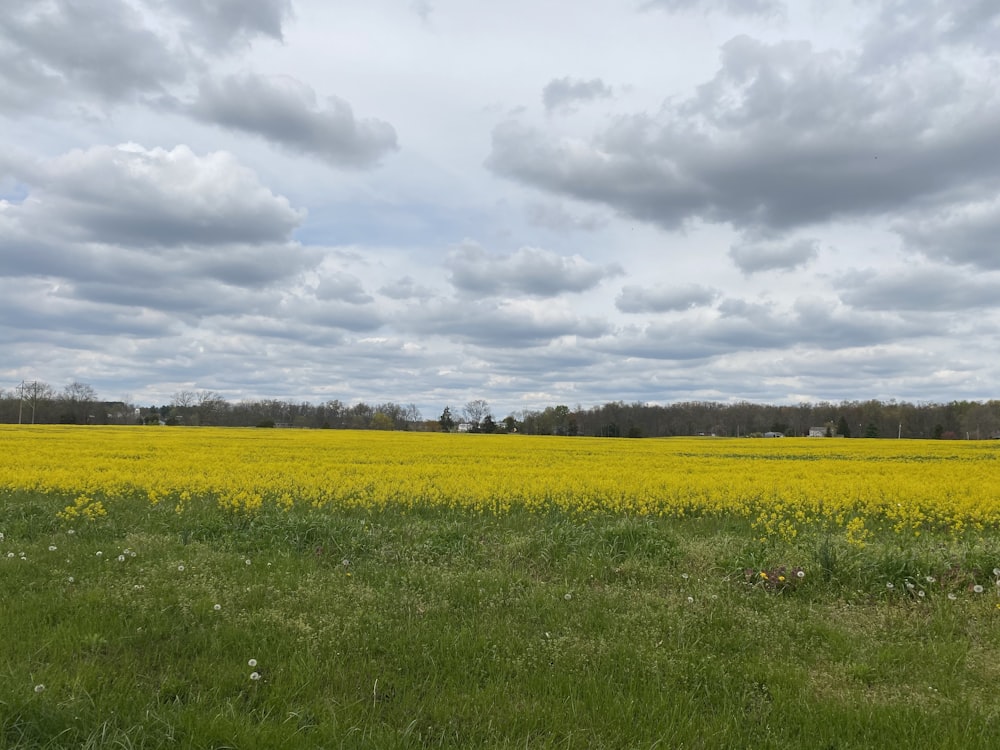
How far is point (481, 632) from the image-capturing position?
528cm

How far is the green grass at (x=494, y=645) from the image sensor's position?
12.5 feet

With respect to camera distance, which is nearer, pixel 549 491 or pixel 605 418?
pixel 549 491

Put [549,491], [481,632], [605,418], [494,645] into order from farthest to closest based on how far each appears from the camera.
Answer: [605,418] < [549,491] < [481,632] < [494,645]

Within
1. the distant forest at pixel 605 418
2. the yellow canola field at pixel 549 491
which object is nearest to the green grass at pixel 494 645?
the yellow canola field at pixel 549 491

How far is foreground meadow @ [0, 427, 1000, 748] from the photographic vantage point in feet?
12.7

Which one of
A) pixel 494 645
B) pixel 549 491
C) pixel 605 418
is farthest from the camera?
pixel 605 418

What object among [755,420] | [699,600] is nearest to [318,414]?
[755,420]

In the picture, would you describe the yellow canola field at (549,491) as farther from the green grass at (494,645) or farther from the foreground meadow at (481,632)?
the green grass at (494,645)

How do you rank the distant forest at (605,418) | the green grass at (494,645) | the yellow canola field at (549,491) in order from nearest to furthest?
the green grass at (494,645) < the yellow canola field at (549,491) < the distant forest at (605,418)

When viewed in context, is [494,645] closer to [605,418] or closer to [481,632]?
[481,632]

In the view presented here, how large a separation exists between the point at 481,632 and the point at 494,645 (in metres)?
0.28

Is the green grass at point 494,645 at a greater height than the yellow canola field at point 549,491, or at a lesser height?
lesser

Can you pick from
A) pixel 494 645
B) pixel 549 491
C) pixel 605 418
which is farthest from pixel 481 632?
pixel 605 418

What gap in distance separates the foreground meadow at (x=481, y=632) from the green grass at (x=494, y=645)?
0.08 ft
